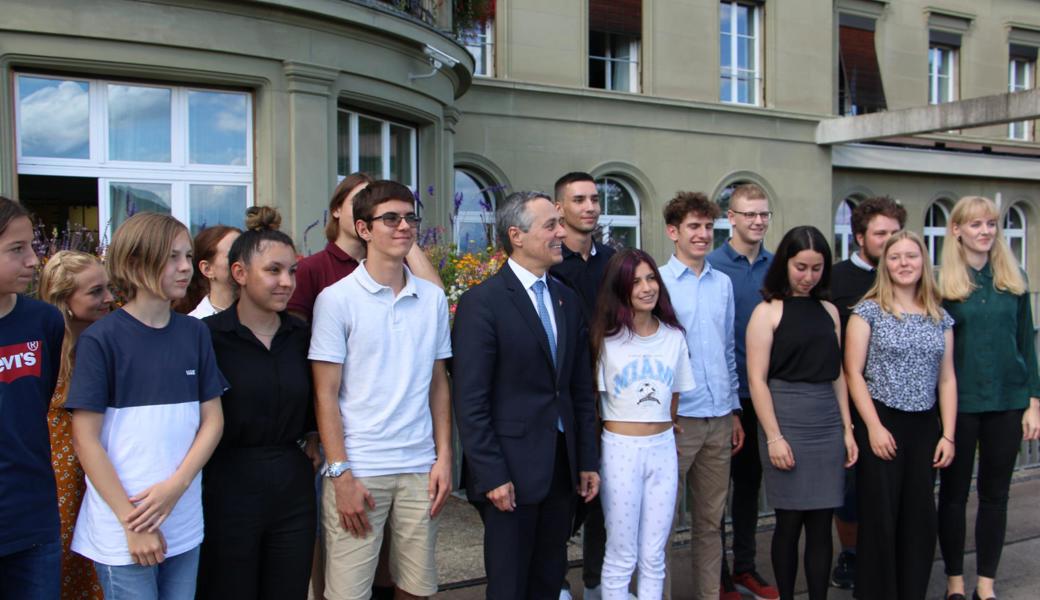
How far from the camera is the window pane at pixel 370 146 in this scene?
37.4 ft

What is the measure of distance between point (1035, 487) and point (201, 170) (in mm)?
9044

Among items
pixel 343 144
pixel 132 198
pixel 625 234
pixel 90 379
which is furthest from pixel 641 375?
pixel 625 234

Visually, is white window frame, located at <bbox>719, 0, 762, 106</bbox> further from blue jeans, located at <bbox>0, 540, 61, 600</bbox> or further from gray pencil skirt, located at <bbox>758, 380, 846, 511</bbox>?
blue jeans, located at <bbox>0, 540, 61, 600</bbox>

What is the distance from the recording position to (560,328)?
150 inches

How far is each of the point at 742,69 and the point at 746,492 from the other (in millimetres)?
15328

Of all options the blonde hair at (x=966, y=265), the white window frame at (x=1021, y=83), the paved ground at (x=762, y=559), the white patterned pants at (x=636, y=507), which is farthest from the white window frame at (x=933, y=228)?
the white patterned pants at (x=636, y=507)

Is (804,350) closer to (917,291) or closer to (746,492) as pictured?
(917,291)

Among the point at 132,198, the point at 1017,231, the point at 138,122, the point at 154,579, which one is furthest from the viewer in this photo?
the point at 1017,231

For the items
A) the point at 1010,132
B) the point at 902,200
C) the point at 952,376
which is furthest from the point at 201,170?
the point at 1010,132

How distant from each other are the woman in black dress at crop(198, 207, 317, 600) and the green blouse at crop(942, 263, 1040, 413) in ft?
11.3

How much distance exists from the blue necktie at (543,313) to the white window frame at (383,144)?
7.49 metres

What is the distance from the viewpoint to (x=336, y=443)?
11.0ft

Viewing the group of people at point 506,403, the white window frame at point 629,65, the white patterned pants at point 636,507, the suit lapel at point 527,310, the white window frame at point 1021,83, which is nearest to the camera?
the group of people at point 506,403

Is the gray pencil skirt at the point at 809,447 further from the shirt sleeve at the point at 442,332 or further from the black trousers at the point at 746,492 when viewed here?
the shirt sleeve at the point at 442,332
